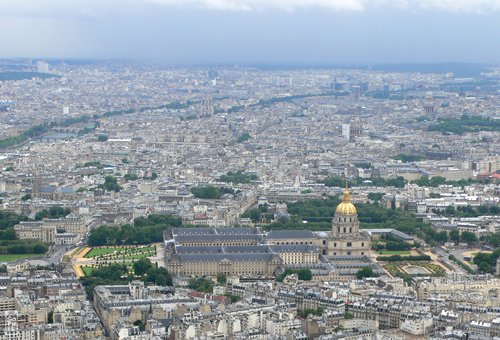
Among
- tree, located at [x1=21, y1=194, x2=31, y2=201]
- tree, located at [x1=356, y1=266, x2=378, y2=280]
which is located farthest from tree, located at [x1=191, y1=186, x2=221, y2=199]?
tree, located at [x1=356, y1=266, x2=378, y2=280]

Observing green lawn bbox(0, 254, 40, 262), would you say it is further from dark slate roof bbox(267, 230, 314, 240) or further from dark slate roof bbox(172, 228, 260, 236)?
dark slate roof bbox(267, 230, 314, 240)

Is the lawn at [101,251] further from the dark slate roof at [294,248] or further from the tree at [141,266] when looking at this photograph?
the dark slate roof at [294,248]

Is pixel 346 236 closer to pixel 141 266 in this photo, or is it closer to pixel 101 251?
pixel 141 266

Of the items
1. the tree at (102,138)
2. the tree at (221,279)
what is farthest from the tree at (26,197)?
the tree at (102,138)

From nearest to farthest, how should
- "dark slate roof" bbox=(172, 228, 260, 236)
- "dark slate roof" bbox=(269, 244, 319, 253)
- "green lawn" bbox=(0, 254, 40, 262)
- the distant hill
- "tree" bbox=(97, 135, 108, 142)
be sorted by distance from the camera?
"dark slate roof" bbox=(269, 244, 319, 253) → "green lawn" bbox=(0, 254, 40, 262) → "dark slate roof" bbox=(172, 228, 260, 236) → "tree" bbox=(97, 135, 108, 142) → the distant hill

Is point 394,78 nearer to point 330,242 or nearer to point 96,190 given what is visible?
point 96,190
